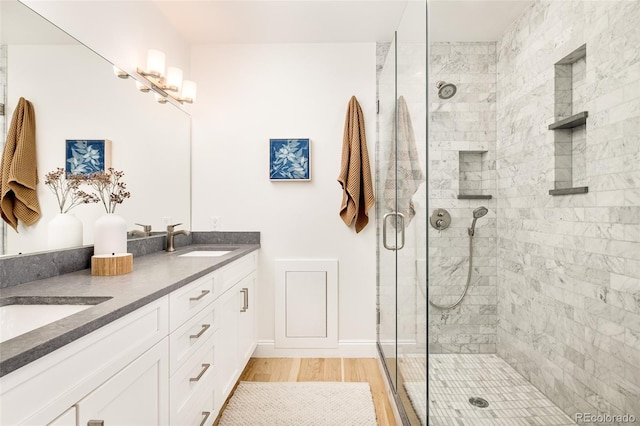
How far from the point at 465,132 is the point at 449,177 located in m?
0.41

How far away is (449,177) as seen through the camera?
5.60 ft

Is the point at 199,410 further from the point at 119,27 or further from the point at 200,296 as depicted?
the point at 119,27

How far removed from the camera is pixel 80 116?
159 cm

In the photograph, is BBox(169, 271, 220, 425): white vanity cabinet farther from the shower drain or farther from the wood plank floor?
the shower drain

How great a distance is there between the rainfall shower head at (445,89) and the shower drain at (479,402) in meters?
1.37

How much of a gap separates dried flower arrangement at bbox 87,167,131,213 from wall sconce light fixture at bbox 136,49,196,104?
646 mm

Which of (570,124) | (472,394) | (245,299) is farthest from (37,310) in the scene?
(570,124)

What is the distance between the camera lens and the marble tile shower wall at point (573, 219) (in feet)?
3.94

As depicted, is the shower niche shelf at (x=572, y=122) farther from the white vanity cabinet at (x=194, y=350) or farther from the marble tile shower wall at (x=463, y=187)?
the white vanity cabinet at (x=194, y=350)

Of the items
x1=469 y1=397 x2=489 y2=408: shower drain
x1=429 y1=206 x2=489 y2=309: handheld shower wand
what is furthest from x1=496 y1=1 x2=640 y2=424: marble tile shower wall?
x1=469 y1=397 x2=489 y2=408: shower drain

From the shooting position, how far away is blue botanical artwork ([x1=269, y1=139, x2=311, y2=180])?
107 inches

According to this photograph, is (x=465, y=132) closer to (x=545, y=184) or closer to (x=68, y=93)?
(x=545, y=184)

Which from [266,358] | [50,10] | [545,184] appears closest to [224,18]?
[50,10]

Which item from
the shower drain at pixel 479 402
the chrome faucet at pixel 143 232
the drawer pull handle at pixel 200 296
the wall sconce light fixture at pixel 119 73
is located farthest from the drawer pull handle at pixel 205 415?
the wall sconce light fixture at pixel 119 73
